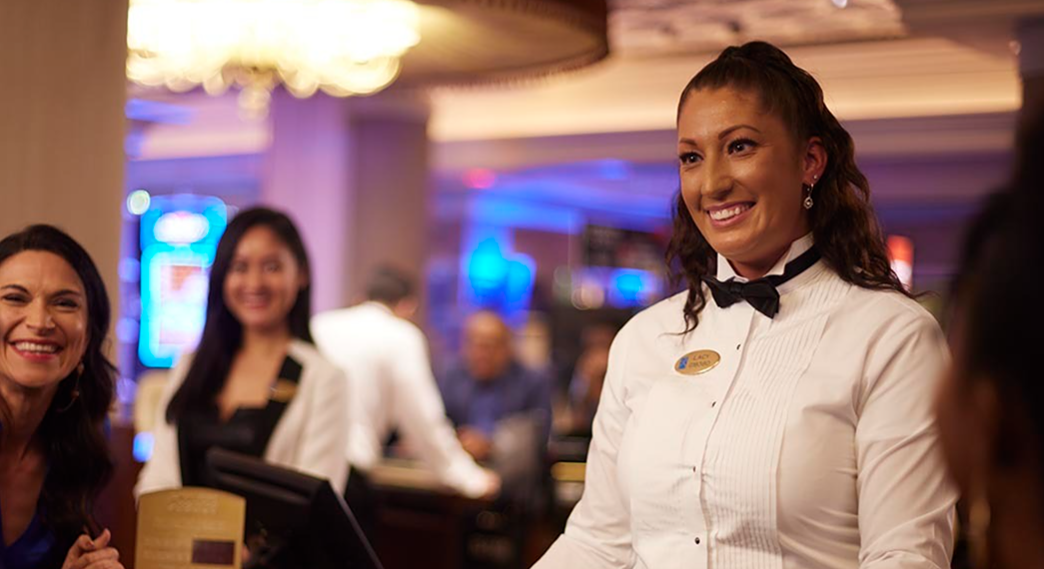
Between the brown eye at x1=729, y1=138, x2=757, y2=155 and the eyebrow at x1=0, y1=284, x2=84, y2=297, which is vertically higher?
the brown eye at x1=729, y1=138, x2=757, y2=155

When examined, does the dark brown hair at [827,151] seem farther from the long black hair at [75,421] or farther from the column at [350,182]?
the column at [350,182]

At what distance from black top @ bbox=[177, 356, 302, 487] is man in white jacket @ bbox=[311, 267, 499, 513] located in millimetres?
2693

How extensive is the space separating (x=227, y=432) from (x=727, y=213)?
1593 mm

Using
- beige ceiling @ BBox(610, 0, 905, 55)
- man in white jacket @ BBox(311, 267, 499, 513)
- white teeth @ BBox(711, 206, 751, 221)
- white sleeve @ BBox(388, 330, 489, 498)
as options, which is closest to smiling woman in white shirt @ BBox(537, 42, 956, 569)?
white teeth @ BBox(711, 206, 751, 221)

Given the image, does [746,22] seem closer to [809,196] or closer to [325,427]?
[325,427]

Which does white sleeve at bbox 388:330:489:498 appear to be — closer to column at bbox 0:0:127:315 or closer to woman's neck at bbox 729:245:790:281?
column at bbox 0:0:127:315

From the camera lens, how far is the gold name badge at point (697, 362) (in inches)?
79.2

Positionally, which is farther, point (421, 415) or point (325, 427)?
point (421, 415)

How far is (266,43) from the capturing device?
214 inches

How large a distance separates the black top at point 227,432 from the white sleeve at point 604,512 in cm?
117

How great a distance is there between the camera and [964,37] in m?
6.75

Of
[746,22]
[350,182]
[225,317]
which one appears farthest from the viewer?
[350,182]

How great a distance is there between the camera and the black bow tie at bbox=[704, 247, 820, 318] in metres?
1.99

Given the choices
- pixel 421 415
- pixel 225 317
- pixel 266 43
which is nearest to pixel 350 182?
pixel 421 415
